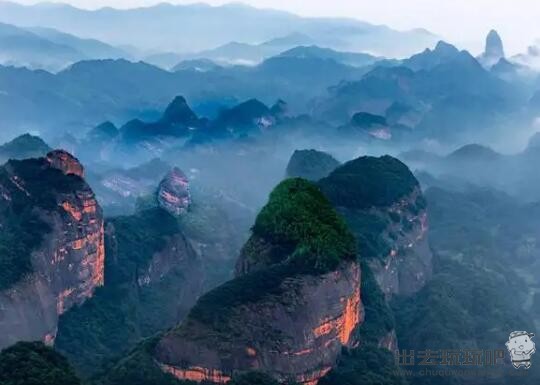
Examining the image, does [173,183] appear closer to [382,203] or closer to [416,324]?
[382,203]

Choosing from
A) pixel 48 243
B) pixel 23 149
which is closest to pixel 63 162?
pixel 48 243

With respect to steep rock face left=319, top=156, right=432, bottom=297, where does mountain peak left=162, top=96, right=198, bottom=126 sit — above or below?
below

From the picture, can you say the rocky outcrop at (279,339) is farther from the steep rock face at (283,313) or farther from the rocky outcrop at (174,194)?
the rocky outcrop at (174,194)

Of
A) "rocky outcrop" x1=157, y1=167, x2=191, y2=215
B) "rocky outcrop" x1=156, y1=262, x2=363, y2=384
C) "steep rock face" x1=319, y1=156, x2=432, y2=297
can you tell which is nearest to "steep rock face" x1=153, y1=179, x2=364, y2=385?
"rocky outcrop" x1=156, y1=262, x2=363, y2=384

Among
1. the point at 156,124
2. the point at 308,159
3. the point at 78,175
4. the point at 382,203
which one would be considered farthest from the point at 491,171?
the point at 78,175

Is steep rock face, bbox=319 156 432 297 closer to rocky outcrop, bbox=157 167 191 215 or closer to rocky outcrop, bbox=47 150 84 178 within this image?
rocky outcrop, bbox=47 150 84 178

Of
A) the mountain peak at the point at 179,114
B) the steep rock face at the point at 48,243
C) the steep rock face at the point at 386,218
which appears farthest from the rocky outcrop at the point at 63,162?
the mountain peak at the point at 179,114
